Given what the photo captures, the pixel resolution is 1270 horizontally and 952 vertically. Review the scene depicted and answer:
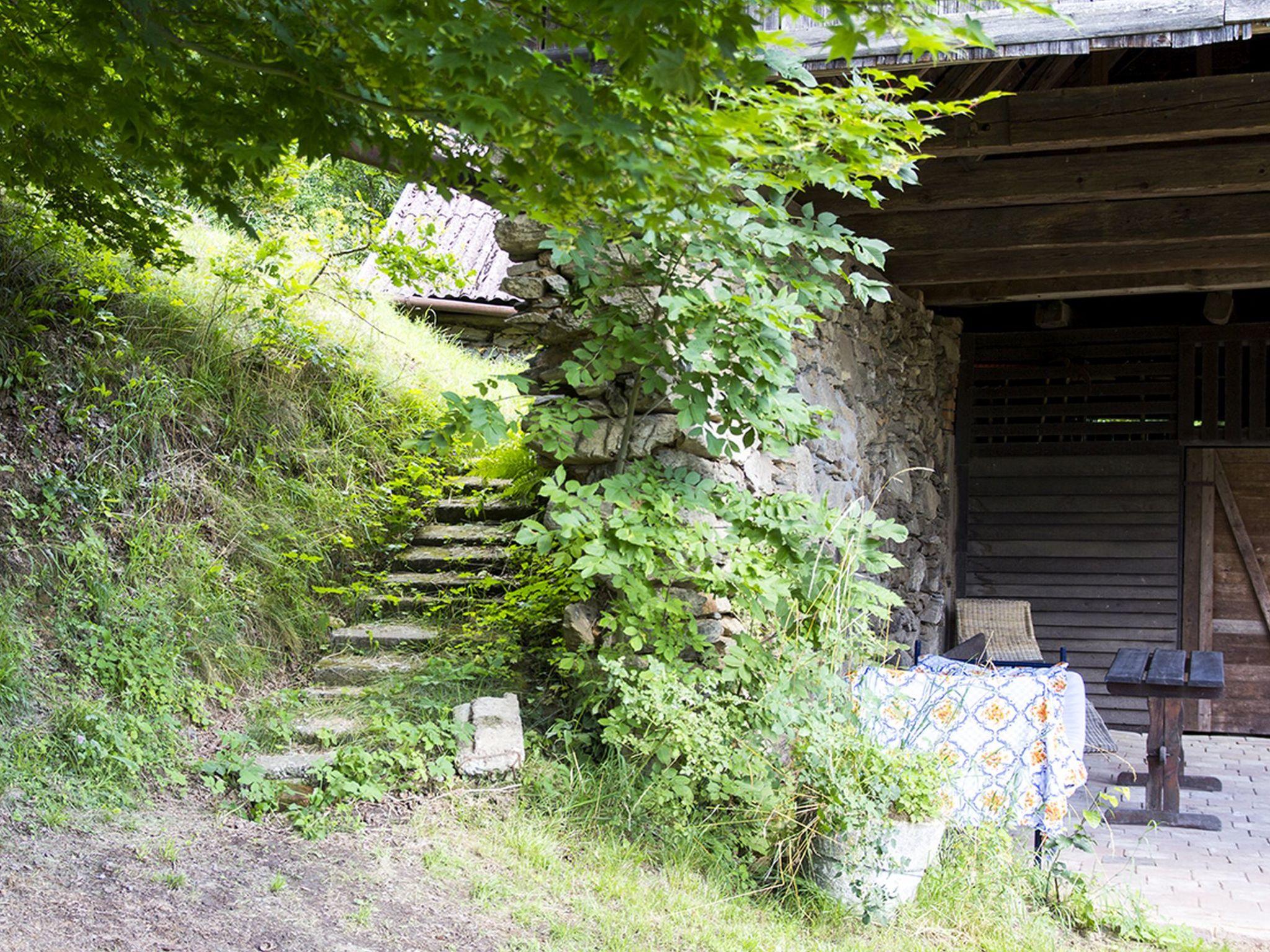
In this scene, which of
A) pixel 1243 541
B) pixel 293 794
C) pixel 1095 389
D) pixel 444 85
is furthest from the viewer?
pixel 1095 389

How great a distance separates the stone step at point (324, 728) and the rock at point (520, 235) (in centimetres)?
185

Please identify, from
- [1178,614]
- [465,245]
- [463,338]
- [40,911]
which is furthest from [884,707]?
[465,245]

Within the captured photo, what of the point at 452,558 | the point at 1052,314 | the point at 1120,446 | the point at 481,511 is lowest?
the point at 452,558

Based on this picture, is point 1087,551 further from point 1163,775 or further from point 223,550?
point 223,550

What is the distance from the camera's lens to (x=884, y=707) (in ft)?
12.8

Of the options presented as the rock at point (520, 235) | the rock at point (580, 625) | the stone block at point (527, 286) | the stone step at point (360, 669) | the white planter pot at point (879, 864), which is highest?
the rock at point (520, 235)

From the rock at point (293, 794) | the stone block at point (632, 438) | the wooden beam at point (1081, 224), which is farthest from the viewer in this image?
the wooden beam at point (1081, 224)

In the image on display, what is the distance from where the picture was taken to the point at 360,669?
462cm

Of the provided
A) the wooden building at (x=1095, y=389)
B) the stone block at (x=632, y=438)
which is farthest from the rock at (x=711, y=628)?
the wooden building at (x=1095, y=389)

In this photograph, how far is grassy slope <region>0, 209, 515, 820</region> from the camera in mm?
4023

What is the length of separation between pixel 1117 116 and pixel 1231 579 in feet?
15.6

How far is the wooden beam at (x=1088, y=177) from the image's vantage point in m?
4.89

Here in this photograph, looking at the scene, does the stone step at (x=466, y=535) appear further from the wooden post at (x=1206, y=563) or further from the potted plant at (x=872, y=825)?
the wooden post at (x=1206, y=563)

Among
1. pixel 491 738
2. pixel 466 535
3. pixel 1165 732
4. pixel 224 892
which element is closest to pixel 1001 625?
pixel 1165 732
